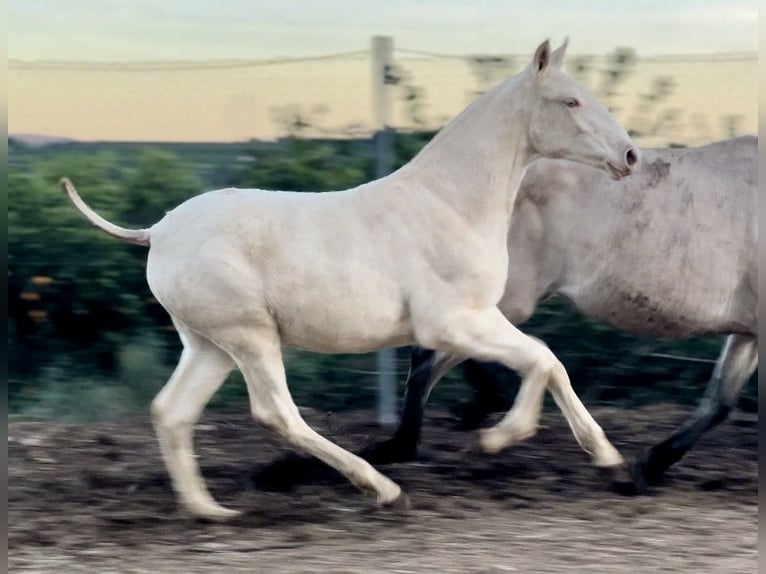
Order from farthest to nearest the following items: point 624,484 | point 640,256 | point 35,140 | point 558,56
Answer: point 35,140 → point 640,256 → point 624,484 → point 558,56

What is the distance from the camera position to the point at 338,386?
8.23 m

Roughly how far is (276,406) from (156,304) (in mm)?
2963

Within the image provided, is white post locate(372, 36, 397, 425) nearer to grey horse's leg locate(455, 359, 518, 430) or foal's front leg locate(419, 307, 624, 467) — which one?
grey horse's leg locate(455, 359, 518, 430)

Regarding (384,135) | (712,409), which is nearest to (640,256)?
(712,409)

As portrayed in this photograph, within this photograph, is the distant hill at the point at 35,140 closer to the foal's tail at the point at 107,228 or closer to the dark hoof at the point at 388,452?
the foal's tail at the point at 107,228

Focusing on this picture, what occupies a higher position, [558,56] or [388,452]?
[558,56]

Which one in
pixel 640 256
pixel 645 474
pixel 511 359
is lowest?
pixel 645 474

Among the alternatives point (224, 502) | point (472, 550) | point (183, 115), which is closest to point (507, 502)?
point (472, 550)

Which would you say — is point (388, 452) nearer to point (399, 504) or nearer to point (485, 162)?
point (399, 504)

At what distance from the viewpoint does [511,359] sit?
5.53 m

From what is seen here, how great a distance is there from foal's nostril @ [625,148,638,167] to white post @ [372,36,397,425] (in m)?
2.40

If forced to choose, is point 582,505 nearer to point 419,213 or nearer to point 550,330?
point 419,213

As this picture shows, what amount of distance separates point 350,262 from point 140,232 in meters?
0.86

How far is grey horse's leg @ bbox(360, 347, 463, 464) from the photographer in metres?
6.65
